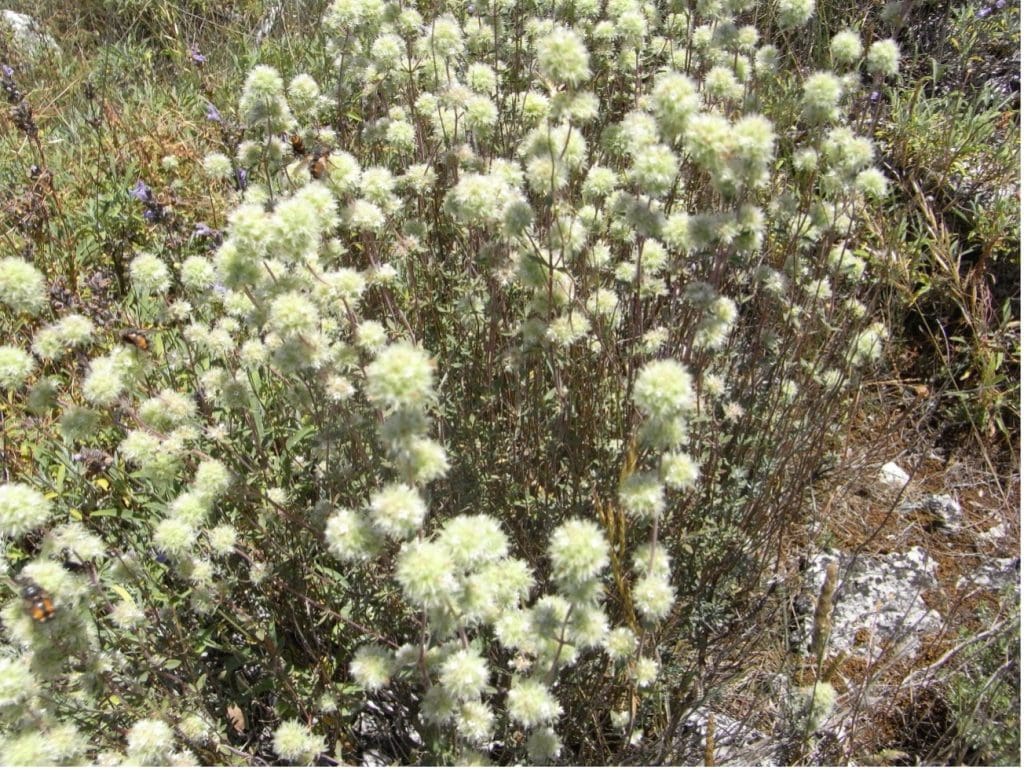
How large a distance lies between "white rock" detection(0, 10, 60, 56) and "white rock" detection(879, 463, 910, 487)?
7.37m

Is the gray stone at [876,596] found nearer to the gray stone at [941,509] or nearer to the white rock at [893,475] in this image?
the gray stone at [941,509]

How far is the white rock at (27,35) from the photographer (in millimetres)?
6973

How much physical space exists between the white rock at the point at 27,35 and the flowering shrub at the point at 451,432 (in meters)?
4.22

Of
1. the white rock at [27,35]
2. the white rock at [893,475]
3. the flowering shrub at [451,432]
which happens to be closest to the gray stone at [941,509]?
the white rock at [893,475]

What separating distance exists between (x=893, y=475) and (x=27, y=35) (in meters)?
8.08

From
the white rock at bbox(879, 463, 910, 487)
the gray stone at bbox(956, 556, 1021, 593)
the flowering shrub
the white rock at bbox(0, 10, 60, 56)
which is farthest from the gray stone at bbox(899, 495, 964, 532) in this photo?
the white rock at bbox(0, 10, 60, 56)

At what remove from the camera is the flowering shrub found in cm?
213

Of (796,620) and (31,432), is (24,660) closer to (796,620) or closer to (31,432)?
(31,432)

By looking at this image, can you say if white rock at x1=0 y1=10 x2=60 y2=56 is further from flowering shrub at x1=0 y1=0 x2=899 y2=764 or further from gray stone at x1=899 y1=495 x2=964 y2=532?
gray stone at x1=899 y1=495 x2=964 y2=532

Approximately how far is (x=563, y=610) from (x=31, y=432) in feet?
9.88

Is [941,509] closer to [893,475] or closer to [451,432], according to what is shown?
[893,475]

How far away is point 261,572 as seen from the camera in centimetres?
264

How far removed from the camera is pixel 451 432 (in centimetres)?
329

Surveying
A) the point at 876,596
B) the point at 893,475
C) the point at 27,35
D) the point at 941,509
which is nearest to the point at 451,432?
the point at 876,596
